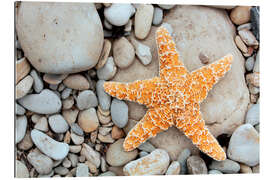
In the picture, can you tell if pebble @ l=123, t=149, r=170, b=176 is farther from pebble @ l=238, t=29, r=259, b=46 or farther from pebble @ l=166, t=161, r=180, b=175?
pebble @ l=238, t=29, r=259, b=46

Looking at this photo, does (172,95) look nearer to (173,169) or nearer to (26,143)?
(173,169)

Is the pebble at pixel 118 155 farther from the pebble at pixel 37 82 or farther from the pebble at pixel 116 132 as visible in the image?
the pebble at pixel 37 82

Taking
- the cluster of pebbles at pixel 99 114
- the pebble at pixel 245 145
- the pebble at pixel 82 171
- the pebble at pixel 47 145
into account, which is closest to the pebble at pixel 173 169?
the cluster of pebbles at pixel 99 114

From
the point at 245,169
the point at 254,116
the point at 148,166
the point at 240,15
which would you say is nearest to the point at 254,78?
the point at 254,116

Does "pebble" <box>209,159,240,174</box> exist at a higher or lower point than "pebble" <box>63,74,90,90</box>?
lower

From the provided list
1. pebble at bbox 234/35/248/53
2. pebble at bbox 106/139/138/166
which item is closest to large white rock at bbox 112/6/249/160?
pebble at bbox 234/35/248/53

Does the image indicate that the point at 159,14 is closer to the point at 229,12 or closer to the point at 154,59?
the point at 154,59

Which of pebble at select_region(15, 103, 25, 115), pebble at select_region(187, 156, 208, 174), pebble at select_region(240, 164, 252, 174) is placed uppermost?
pebble at select_region(15, 103, 25, 115)
